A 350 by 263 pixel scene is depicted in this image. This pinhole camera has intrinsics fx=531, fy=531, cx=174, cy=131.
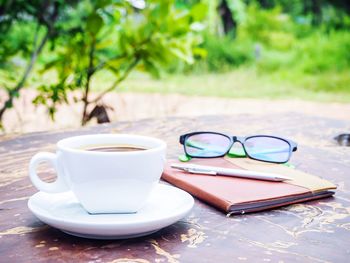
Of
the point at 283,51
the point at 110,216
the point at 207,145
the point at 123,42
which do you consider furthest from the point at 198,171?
the point at 283,51

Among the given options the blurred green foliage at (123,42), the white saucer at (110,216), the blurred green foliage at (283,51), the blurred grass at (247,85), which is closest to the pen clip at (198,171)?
the white saucer at (110,216)

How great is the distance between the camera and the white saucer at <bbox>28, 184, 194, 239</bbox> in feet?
1.78

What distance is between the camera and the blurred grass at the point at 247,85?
634cm

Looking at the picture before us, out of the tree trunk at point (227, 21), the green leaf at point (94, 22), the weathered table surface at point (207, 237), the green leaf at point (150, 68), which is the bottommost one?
the weathered table surface at point (207, 237)

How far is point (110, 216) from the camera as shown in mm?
590

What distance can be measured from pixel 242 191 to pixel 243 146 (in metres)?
0.21

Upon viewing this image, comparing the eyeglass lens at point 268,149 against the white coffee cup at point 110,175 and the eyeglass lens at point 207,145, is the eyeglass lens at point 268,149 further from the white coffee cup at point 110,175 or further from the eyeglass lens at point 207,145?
the white coffee cup at point 110,175

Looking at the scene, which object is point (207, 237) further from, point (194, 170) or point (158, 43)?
point (158, 43)

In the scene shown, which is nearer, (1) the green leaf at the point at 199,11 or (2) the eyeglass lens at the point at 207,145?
(2) the eyeglass lens at the point at 207,145

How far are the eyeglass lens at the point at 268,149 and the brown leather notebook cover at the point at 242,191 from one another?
4.9 inches

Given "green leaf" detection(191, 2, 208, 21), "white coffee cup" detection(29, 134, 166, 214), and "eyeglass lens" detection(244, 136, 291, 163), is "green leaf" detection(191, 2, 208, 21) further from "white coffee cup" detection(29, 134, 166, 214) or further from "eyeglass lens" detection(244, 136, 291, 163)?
"white coffee cup" detection(29, 134, 166, 214)

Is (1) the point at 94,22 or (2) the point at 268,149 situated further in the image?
(1) the point at 94,22

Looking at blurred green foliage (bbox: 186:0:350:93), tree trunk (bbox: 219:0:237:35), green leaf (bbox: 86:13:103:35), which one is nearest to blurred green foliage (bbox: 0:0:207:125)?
green leaf (bbox: 86:13:103:35)

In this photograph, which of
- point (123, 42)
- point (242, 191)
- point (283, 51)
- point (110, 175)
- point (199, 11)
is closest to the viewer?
point (110, 175)
